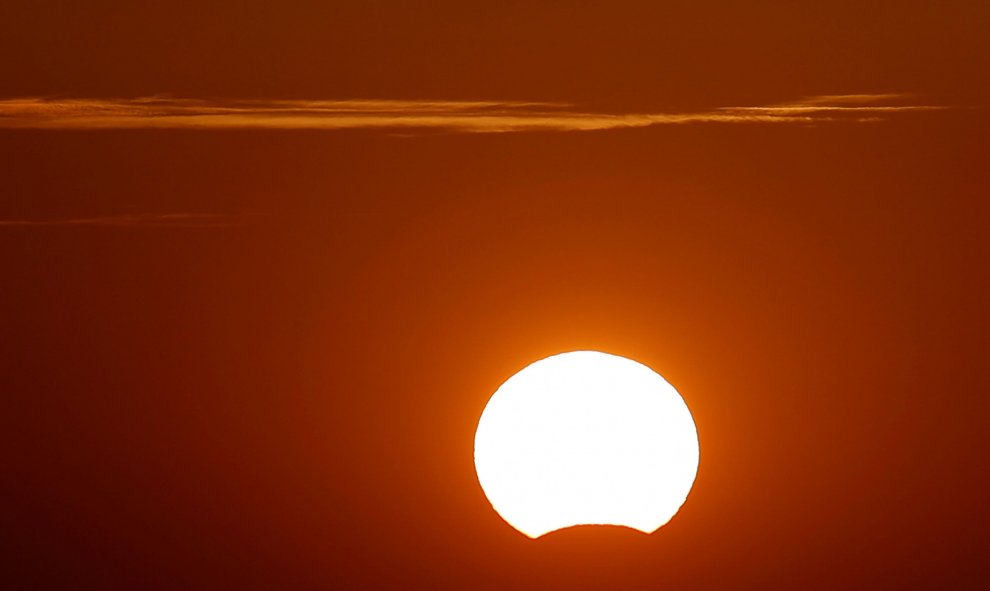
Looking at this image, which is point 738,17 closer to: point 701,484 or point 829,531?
point 701,484

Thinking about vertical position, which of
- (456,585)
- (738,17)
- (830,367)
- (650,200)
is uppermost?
(738,17)

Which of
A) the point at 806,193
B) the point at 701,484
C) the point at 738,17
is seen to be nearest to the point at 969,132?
the point at 806,193

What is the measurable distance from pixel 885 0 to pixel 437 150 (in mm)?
897

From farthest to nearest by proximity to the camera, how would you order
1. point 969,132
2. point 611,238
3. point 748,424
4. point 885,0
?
point 748,424
point 611,238
point 969,132
point 885,0

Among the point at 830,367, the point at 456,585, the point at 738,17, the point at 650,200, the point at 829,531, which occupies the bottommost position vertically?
the point at 456,585

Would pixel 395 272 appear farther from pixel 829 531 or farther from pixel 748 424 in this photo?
pixel 829 531

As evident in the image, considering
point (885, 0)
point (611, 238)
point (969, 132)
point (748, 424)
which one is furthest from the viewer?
point (748, 424)

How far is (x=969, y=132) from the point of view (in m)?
2.14

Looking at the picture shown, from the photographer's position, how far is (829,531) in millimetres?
2611

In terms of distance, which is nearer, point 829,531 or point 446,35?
point 446,35

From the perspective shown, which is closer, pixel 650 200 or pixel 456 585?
pixel 650 200

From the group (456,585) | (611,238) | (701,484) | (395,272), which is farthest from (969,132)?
(456,585)

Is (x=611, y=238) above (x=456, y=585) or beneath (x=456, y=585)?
above

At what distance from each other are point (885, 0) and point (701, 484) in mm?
1182
